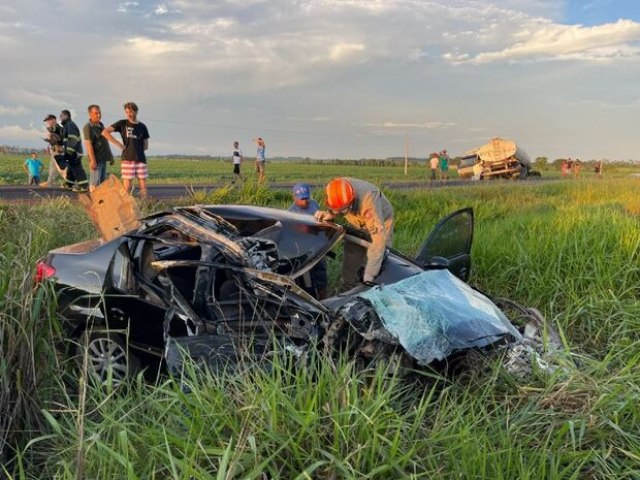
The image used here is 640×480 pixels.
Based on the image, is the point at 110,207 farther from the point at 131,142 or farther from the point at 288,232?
the point at 131,142

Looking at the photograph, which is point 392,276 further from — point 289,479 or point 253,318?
point 289,479

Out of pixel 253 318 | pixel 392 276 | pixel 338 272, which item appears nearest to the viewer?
pixel 253 318

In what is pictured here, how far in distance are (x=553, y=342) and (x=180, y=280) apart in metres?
2.60

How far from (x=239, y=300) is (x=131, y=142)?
6.50 m

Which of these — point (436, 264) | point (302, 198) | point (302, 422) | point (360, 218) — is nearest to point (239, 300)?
point (302, 422)

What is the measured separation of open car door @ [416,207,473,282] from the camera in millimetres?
4586

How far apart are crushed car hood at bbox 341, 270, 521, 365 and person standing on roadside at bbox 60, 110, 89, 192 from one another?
32.0 feet

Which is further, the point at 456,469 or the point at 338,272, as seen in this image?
the point at 338,272

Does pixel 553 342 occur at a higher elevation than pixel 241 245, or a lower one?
lower

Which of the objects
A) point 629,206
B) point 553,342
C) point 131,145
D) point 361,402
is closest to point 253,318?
point 361,402

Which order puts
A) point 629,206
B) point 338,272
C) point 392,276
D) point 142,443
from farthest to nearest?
point 629,206 < point 338,272 < point 392,276 < point 142,443

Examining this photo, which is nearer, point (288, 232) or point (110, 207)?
point (288, 232)

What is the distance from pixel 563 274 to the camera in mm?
6176

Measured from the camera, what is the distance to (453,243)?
4.86m
